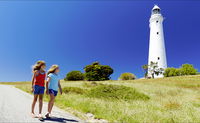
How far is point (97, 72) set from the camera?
2025 inches

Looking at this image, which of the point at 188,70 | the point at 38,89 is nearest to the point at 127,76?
the point at 188,70

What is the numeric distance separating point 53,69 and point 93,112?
7.11ft

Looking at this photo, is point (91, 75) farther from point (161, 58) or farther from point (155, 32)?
point (155, 32)

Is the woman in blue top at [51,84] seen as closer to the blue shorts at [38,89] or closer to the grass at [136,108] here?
the blue shorts at [38,89]

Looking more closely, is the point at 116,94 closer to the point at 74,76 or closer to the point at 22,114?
the point at 22,114

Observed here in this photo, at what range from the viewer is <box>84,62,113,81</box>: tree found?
167 ft

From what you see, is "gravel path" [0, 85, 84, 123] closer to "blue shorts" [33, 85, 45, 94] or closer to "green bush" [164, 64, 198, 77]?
"blue shorts" [33, 85, 45, 94]

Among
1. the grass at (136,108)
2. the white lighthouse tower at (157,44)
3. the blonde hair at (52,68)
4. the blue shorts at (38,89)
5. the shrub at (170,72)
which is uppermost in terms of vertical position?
the white lighthouse tower at (157,44)

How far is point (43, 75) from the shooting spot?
4.08 m

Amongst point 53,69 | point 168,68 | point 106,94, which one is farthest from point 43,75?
point 168,68

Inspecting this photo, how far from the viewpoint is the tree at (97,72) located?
50812 mm

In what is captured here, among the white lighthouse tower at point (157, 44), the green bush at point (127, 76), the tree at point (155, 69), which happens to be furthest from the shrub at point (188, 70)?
the green bush at point (127, 76)

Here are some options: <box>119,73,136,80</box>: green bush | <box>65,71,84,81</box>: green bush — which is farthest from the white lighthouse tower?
<box>65,71,84,81</box>: green bush

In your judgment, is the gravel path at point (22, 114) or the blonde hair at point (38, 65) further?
the blonde hair at point (38, 65)
